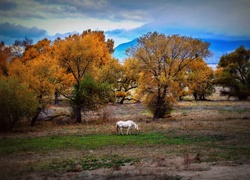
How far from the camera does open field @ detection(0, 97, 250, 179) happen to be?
17.4 metres

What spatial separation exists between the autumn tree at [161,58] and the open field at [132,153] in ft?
32.6

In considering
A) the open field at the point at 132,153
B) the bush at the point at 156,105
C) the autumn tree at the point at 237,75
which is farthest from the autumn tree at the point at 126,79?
the open field at the point at 132,153

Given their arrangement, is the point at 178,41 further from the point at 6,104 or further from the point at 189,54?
the point at 6,104

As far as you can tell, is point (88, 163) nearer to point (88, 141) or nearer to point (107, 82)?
point (88, 141)

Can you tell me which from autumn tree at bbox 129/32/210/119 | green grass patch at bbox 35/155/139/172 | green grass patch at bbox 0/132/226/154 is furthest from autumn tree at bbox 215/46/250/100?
green grass patch at bbox 35/155/139/172

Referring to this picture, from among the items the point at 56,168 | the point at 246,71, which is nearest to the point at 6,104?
the point at 56,168

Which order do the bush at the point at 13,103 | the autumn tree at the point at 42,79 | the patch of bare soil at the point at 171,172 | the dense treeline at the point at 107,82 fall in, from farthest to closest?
1. the dense treeline at the point at 107,82
2. the autumn tree at the point at 42,79
3. the bush at the point at 13,103
4. the patch of bare soil at the point at 171,172

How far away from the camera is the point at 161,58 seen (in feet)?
151

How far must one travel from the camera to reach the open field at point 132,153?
17.4 m

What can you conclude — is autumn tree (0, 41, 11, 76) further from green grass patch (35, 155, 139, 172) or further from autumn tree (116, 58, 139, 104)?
green grass patch (35, 155, 139, 172)

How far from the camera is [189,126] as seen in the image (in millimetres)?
37656

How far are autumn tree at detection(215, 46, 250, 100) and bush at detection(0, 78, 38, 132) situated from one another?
188 ft

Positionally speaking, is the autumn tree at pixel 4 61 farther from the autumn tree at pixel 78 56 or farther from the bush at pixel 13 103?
the bush at pixel 13 103

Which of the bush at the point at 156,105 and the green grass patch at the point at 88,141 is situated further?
the bush at the point at 156,105
